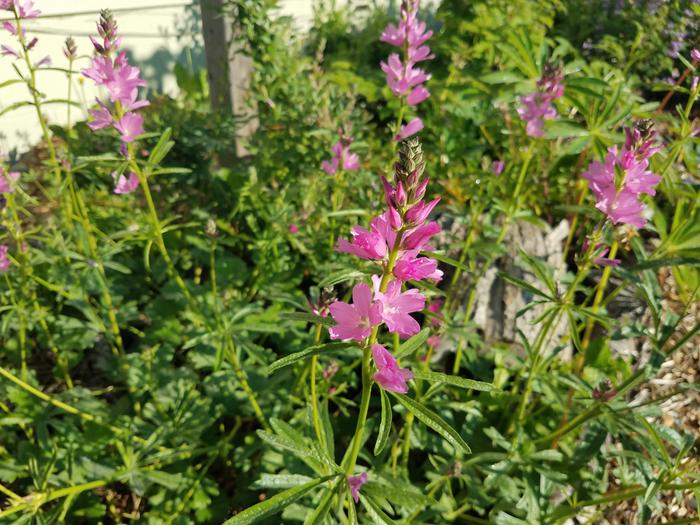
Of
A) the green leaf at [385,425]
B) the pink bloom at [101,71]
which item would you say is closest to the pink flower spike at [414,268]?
the green leaf at [385,425]

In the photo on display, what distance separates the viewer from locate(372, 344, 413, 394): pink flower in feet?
3.84

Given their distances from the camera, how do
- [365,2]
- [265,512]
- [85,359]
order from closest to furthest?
[265,512] < [85,359] < [365,2]

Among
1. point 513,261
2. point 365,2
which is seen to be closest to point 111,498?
point 513,261

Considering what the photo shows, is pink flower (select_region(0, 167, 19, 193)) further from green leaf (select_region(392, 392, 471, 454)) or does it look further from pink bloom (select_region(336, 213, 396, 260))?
green leaf (select_region(392, 392, 471, 454))

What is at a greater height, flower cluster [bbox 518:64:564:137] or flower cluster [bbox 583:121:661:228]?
flower cluster [bbox 518:64:564:137]

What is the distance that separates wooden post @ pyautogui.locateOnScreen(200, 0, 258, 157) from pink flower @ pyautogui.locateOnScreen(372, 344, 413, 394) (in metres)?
2.76

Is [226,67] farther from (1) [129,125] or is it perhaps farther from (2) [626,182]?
(2) [626,182]

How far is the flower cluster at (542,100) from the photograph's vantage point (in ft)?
7.61

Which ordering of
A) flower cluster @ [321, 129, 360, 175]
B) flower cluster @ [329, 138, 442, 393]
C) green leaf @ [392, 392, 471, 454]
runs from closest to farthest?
flower cluster @ [329, 138, 442, 393] < green leaf @ [392, 392, 471, 454] < flower cluster @ [321, 129, 360, 175]

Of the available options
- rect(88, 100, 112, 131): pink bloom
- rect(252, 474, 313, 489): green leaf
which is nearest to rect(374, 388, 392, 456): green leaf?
rect(252, 474, 313, 489): green leaf

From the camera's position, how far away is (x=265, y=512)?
126 cm

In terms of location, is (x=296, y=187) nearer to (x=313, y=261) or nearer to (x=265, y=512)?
(x=313, y=261)

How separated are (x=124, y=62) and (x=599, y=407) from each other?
229 centimetres

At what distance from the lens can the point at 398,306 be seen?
115 centimetres
